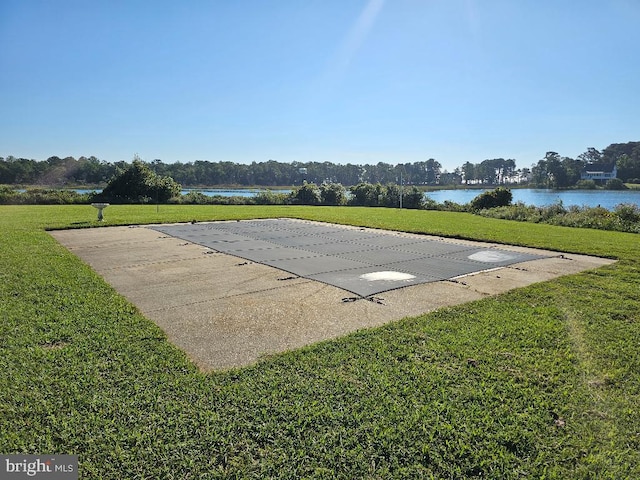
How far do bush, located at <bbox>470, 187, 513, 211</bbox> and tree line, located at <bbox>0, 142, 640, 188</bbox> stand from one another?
592 cm

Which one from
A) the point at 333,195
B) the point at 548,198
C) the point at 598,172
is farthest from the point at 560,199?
the point at 598,172

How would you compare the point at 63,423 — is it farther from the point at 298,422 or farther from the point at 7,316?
the point at 7,316

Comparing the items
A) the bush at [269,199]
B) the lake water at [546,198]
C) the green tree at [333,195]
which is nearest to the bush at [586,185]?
the lake water at [546,198]

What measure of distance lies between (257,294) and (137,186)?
26.3 metres

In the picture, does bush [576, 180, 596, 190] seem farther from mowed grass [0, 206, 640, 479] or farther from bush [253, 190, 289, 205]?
mowed grass [0, 206, 640, 479]

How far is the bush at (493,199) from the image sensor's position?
23.0m

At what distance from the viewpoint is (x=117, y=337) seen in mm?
3564

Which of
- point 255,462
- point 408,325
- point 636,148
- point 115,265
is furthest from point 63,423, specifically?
point 636,148

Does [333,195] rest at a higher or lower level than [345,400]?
higher

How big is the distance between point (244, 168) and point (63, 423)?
264 feet

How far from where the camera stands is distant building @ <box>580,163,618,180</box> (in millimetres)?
53341

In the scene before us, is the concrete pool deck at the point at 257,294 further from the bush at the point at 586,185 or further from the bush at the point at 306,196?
the bush at the point at 586,185

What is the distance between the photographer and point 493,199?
916 inches

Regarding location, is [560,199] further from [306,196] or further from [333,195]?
[306,196]
